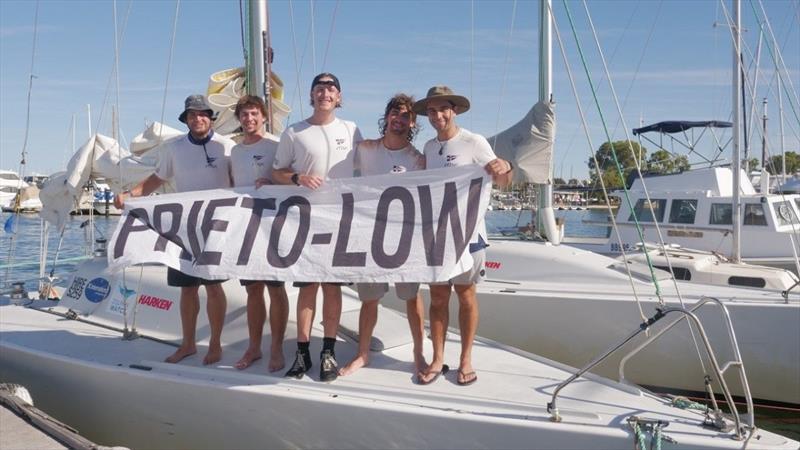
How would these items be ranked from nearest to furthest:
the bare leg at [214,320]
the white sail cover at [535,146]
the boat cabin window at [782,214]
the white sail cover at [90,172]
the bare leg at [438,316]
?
the bare leg at [438,316], the bare leg at [214,320], the white sail cover at [90,172], the white sail cover at [535,146], the boat cabin window at [782,214]

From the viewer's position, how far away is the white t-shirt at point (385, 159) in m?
4.43

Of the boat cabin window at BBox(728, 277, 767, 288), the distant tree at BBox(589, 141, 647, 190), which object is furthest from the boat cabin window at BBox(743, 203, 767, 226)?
the boat cabin window at BBox(728, 277, 767, 288)

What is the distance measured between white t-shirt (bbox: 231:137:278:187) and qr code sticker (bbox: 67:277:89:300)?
2.53 metres

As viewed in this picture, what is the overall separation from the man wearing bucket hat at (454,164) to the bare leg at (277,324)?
98 cm

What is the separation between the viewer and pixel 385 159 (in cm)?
443

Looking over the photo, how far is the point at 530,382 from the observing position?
4379 millimetres

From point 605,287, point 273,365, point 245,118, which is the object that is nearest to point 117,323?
point 273,365

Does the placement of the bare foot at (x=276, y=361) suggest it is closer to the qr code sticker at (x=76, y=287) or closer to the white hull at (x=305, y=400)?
the white hull at (x=305, y=400)

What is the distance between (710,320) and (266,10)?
5.67m

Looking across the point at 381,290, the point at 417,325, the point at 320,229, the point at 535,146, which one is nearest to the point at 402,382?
the point at 417,325

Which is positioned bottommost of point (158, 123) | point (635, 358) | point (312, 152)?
point (635, 358)

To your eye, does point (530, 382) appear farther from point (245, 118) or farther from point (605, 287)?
point (605, 287)

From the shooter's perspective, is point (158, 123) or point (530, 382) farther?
point (158, 123)

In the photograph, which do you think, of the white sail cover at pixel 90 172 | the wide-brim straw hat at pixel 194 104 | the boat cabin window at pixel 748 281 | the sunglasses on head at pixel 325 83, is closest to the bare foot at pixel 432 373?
the sunglasses on head at pixel 325 83
